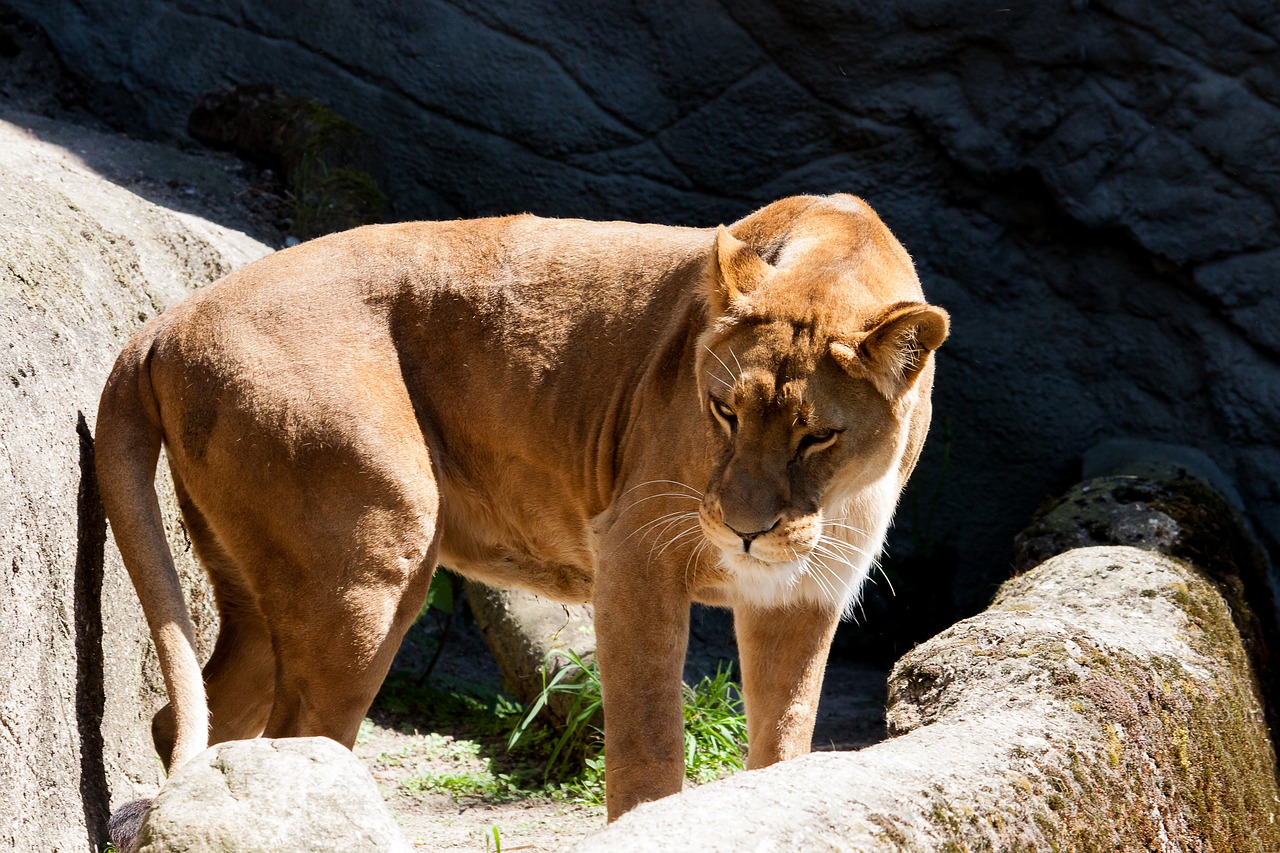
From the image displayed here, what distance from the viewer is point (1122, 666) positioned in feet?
12.0

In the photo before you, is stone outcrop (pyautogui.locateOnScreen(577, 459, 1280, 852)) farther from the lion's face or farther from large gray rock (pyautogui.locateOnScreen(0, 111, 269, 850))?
large gray rock (pyautogui.locateOnScreen(0, 111, 269, 850))

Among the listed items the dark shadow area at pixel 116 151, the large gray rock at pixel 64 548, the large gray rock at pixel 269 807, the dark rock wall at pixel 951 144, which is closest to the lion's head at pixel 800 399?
the large gray rock at pixel 269 807

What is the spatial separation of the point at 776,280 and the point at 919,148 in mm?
5302

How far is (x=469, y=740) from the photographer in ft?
21.3

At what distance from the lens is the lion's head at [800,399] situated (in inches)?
145

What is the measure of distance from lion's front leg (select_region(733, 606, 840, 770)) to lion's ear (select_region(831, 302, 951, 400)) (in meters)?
0.89

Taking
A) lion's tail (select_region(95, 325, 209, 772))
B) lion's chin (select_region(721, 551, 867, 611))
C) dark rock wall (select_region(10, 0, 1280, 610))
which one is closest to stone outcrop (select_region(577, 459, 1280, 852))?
lion's chin (select_region(721, 551, 867, 611))

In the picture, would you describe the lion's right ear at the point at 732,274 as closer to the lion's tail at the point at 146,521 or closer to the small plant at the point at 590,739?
the lion's tail at the point at 146,521

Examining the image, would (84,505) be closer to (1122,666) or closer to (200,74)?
(1122,666)

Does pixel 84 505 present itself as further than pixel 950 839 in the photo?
Yes

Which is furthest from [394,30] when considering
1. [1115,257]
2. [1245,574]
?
[1245,574]

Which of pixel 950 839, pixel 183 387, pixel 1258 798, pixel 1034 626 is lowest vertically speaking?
pixel 950 839

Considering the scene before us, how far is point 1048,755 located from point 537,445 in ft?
6.52

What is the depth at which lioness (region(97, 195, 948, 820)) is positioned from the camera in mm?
3746
